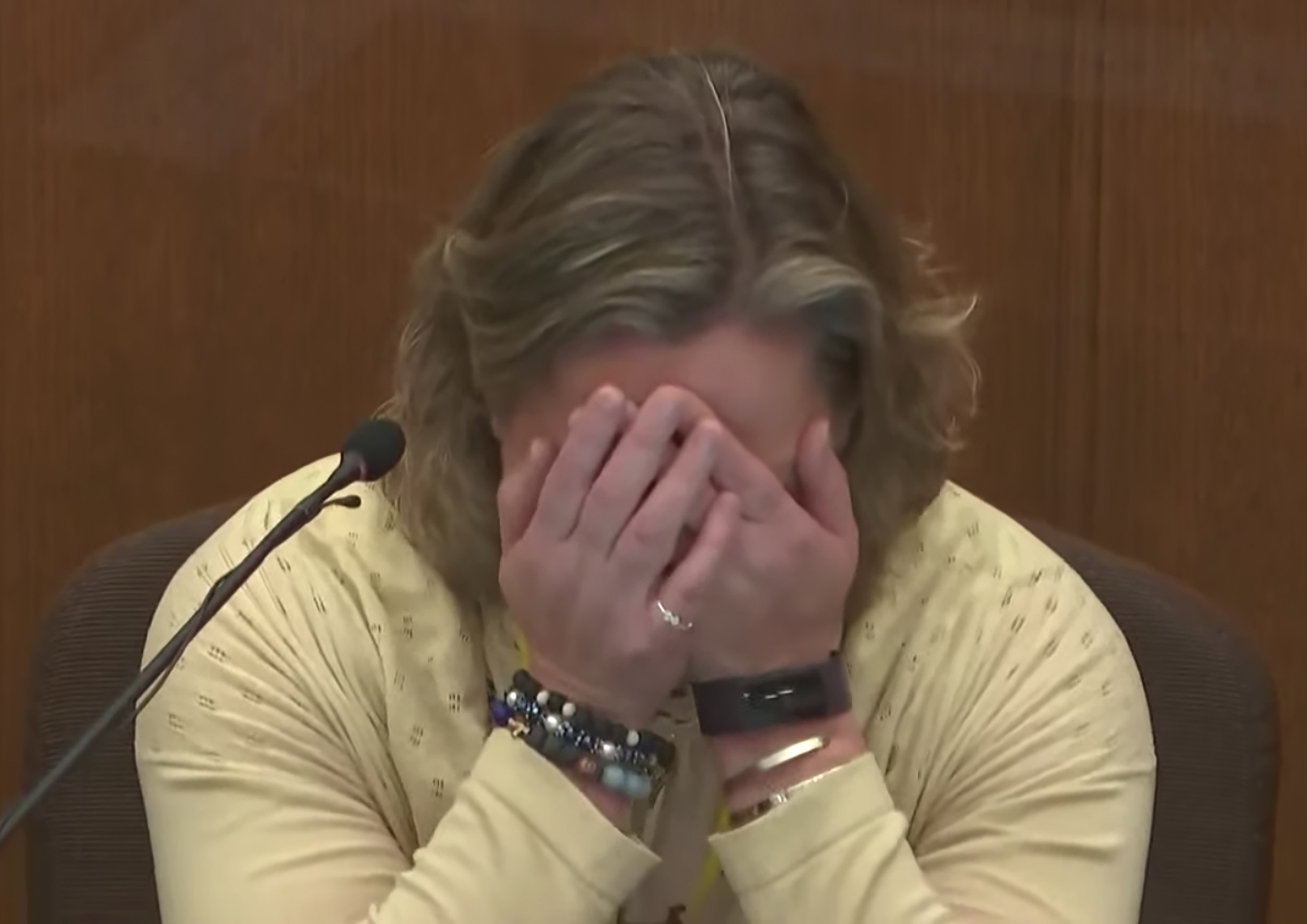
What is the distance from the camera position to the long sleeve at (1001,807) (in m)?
0.89

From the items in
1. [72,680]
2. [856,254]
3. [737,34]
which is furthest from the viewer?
[737,34]

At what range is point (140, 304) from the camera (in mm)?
1720

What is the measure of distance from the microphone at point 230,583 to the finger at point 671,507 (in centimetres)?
15

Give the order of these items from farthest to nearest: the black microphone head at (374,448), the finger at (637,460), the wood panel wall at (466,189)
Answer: the wood panel wall at (466,189) → the finger at (637,460) → the black microphone head at (374,448)

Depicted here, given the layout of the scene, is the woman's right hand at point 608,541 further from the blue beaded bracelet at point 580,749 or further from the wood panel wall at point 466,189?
the wood panel wall at point 466,189

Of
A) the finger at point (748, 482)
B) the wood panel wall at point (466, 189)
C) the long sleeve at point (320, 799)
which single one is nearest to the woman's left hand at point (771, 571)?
the finger at point (748, 482)

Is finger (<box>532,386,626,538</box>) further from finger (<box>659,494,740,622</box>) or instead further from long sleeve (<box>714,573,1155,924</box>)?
long sleeve (<box>714,573,1155,924</box>)

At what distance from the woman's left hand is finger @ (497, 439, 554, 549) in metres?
0.08

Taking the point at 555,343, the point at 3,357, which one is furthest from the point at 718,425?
the point at 3,357

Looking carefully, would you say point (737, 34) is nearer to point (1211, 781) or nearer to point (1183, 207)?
point (1183, 207)

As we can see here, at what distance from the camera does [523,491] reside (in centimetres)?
87

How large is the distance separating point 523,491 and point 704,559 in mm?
98

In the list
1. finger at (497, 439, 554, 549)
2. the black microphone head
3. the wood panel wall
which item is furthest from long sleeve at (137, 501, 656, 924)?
the wood panel wall

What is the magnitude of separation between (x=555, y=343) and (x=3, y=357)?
1041 mm
